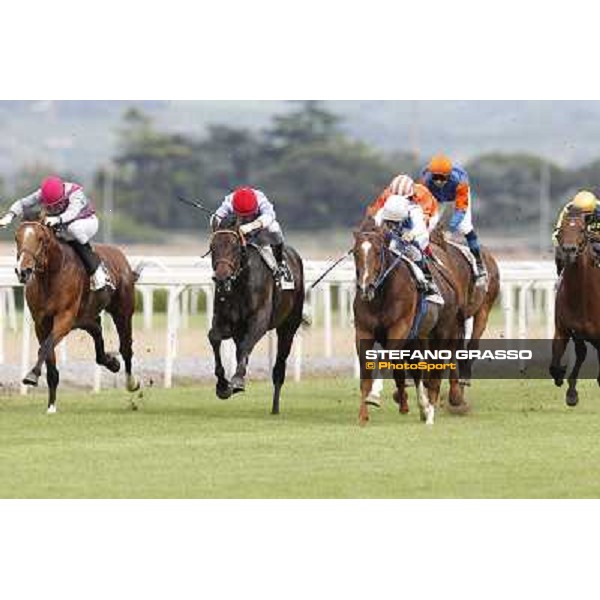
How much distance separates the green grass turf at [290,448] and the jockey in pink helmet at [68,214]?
1.03 m

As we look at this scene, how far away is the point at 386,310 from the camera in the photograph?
1355 centimetres

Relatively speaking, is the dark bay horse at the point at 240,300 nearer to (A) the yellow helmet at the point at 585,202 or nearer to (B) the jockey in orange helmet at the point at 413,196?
(B) the jockey in orange helmet at the point at 413,196

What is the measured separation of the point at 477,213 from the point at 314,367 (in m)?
56.2

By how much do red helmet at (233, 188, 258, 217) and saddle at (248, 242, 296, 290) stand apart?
259 millimetres

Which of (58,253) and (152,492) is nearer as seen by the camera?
(152,492)

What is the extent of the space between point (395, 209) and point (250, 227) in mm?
1119

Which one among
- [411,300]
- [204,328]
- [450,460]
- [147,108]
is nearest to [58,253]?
[411,300]

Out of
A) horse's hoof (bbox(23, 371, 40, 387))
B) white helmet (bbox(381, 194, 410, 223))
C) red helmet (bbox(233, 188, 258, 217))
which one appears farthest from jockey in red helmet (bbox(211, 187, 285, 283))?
horse's hoof (bbox(23, 371, 40, 387))

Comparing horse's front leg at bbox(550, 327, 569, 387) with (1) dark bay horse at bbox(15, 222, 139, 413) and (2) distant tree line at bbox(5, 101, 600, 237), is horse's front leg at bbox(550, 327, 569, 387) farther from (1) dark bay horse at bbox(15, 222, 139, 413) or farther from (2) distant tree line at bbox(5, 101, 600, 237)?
(2) distant tree line at bbox(5, 101, 600, 237)

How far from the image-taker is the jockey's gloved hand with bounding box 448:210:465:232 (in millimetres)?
15562

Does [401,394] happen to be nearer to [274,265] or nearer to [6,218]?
[274,265]

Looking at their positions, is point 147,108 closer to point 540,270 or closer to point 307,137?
point 307,137

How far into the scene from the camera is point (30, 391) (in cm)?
1627

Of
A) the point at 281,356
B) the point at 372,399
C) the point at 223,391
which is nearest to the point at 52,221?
the point at 223,391
